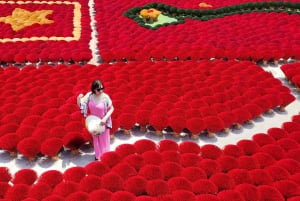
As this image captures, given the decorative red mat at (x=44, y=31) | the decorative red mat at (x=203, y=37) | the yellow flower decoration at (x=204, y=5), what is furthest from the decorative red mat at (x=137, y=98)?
the yellow flower decoration at (x=204, y=5)

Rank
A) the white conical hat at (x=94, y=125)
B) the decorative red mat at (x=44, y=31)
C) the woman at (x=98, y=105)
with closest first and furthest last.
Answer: the white conical hat at (x=94, y=125)
the woman at (x=98, y=105)
the decorative red mat at (x=44, y=31)

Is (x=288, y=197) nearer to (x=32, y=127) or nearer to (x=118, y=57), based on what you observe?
(x=32, y=127)

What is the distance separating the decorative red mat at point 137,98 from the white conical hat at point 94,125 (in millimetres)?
1495

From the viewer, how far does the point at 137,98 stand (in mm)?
11117

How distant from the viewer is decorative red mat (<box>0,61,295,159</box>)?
9.48 meters

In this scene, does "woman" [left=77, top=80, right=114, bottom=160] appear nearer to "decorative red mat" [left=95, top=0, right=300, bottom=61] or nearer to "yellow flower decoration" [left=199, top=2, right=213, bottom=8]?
"decorative red mat" [left=95, top=0, right=300, bottom=61]

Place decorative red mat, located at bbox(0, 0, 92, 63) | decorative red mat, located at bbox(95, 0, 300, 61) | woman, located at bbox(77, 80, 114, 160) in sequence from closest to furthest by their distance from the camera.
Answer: woman, located at bbox(77, 80, 114, 160) < decorative red mat, located at bbox(0, 0, 92, 63) < decorative red mat, located at bbox(95, 0, 300, 61)

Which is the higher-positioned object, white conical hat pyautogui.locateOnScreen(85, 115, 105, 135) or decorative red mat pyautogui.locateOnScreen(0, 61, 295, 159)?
white conical hat pyautogui.locateOnScreen(85, 115, 105, 135)

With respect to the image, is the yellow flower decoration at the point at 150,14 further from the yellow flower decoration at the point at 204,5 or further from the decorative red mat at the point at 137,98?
the decorative red mat at the point at 137,98

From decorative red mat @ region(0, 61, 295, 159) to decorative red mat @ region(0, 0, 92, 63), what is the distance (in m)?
1.94

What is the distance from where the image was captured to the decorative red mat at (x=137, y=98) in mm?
9477

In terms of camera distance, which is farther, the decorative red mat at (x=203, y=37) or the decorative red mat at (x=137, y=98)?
the decorative red mat at (x=203, y=37)

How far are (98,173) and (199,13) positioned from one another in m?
16.2

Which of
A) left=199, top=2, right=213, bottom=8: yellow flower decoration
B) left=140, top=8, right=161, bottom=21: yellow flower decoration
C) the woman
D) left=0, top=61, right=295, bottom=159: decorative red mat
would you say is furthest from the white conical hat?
left=199, top=2, right=213, bottom=8: yellow flower decoration
